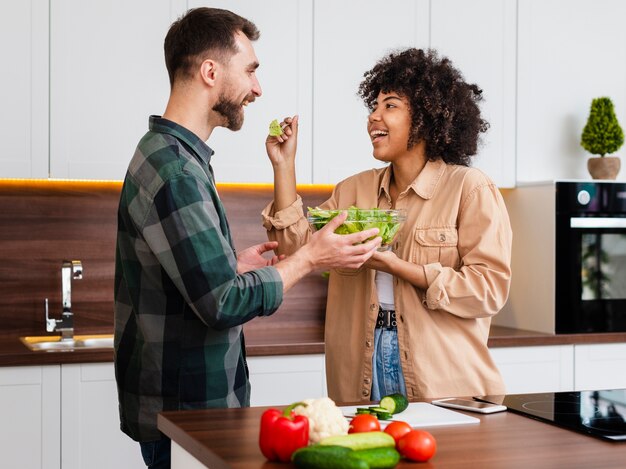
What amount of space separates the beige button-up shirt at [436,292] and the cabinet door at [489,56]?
141cm

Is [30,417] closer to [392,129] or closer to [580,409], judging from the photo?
[392,129]

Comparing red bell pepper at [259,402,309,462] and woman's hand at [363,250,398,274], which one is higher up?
woman's hand at [363,250,398,274]

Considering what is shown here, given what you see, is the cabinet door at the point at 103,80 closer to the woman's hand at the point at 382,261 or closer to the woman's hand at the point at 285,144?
the woman's hand at the point at 285,144

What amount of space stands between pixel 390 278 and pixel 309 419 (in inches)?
38.7

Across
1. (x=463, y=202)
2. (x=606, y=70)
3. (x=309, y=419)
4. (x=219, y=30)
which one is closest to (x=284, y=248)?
(x=463, y=202)

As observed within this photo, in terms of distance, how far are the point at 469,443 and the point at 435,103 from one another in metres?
1.15

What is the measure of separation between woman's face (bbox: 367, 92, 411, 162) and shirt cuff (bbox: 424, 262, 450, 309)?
0.39 metres

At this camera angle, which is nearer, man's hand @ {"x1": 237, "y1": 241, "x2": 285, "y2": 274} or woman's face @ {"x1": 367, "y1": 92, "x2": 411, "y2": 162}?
man's hand @ {"x1": 237, "y1": 241, "x2": 285, "y2": 274}

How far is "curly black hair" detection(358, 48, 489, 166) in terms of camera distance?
8.21 ft

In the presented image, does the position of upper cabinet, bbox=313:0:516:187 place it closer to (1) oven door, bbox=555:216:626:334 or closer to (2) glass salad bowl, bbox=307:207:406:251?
(1) oven door, bbox=555:216:626:334

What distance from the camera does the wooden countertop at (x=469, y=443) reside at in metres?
1.45

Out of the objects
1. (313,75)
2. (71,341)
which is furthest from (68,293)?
(313,75)

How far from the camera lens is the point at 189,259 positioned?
184 centimetres

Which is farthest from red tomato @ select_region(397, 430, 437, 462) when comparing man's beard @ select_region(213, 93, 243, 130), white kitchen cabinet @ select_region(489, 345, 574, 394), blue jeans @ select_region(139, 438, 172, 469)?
white kitchen cabinet @ select_region(489, 345, 574, 394)
